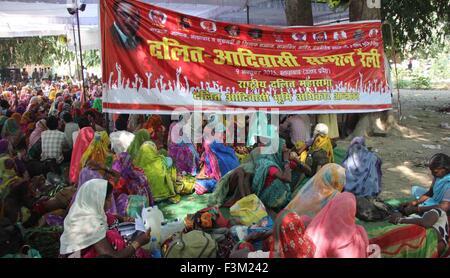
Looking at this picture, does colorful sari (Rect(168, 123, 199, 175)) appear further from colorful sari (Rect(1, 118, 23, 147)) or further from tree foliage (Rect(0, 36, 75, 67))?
tree foliage (Rect(0, 36, 75, 67))

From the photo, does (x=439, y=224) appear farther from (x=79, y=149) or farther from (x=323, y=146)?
(x=79, y=149)

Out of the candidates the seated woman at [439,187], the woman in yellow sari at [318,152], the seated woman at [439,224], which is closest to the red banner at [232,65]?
the woman in yellow sari at [318,152]

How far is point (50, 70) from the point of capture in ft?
110

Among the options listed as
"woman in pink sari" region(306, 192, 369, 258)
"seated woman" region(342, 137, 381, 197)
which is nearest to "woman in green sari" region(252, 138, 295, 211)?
"seated woman" region(342, 137, 381, 197)

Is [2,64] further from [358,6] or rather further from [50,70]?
[358,6]

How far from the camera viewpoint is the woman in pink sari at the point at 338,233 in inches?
102

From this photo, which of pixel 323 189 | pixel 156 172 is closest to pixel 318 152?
pixel 323 189

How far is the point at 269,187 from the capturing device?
16.5ft

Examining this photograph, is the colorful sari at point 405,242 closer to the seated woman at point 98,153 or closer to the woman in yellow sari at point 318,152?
the woman in yellow sari at point 318,152

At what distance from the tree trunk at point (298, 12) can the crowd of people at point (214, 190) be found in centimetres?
218

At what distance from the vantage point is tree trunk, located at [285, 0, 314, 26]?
8508 mm

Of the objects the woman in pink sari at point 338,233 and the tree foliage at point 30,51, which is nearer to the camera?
the woman in pink sari at point 338,233

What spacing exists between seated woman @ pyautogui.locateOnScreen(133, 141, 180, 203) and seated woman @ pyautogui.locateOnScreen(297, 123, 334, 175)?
1.75 meters

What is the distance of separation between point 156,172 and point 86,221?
268 cm
